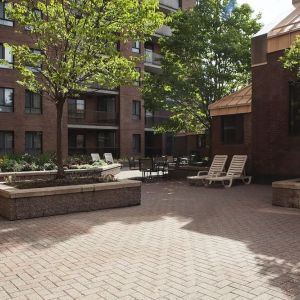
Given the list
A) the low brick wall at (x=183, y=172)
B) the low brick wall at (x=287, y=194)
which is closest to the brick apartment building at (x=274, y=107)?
the low brick wall at (x=183, y=172)

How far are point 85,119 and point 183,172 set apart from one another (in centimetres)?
1819

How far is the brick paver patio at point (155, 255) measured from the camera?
14.8 ft

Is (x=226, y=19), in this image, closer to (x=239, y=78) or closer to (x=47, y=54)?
(x=239, y=78)

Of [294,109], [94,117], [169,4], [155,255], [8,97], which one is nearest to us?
[155,255]

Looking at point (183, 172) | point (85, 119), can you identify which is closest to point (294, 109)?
point (183, 172)

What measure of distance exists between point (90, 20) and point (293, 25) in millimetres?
8641

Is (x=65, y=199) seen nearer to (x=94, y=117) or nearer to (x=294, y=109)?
(x=294, y=109)

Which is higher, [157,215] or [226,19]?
[226,19]

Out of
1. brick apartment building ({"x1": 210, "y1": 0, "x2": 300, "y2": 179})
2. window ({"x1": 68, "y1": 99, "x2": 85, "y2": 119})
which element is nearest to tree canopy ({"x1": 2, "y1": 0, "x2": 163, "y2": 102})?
brick apartment building ({"x1": 210, "y1": 0, "x2": 300, "y2": 179})

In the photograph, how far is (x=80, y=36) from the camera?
10.2m

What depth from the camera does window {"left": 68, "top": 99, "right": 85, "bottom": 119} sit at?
3412 centimetres

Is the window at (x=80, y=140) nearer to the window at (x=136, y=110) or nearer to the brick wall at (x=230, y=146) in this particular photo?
the window at (x=136, y=110)

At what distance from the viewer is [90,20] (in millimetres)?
10289

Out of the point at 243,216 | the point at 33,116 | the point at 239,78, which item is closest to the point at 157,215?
the point at 243,216
